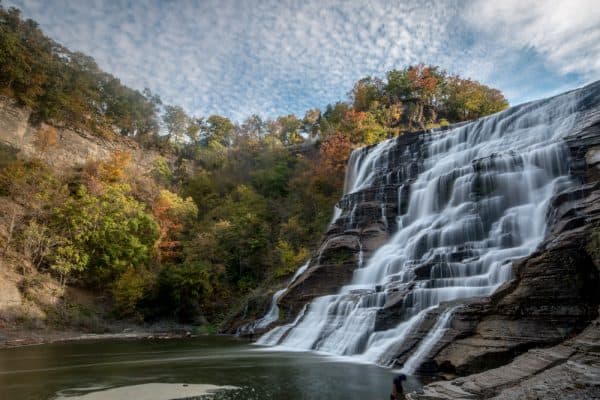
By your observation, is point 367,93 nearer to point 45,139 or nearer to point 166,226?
point 166,226

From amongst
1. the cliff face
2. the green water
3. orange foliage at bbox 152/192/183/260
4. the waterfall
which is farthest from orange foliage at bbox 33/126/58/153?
the waterfall

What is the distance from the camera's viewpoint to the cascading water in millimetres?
13758

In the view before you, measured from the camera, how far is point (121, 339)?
2208cm

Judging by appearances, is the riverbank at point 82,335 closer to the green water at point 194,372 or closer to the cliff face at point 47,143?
the green water at point 194,372

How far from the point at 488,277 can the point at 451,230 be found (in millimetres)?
5536

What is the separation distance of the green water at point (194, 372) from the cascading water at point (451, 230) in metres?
1.94

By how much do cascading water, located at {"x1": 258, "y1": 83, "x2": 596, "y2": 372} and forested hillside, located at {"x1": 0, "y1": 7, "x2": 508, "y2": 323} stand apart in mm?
9146

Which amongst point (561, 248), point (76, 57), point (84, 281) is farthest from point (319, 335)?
point (76, 57)

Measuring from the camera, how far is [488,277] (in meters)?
13.4

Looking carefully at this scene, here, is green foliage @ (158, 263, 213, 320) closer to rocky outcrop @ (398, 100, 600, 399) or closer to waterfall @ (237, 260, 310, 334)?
waterfall @ (237, 260, 310, 334)

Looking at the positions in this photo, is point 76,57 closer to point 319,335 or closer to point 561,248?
point 319,335

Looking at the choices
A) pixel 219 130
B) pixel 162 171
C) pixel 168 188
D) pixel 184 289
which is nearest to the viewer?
pixel 184 289

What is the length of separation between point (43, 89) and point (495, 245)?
35794 millimetres

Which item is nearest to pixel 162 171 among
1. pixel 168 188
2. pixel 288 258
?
pixel 168 188
